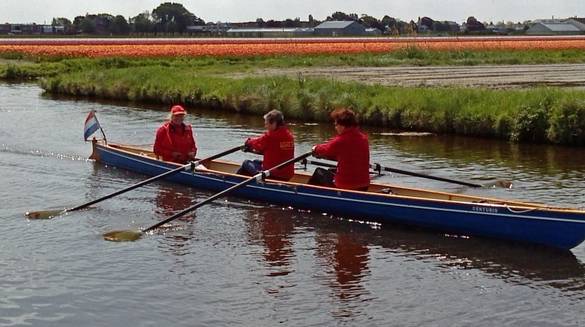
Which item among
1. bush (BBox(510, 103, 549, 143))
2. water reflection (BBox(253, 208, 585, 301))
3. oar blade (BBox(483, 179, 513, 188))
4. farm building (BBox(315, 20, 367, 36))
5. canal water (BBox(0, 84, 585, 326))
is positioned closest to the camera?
canal water (BBox(0, 84, 585, 326))

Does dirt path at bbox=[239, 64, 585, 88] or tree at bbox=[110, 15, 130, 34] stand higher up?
tree at bbox=[110, 15, 130, 34]

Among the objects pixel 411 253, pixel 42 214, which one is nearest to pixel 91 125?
pixel 42 214

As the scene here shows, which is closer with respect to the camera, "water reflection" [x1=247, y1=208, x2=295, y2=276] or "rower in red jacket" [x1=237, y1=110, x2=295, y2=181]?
"water reflection" [x1=247, y1=208, x2=295, y2=276]

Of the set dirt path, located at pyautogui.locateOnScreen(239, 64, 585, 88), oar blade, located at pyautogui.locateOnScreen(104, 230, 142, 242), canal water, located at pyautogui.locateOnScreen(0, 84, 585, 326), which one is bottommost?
canal water, located at pyautogui.locateOnScreen(0, 84, 585, 326)

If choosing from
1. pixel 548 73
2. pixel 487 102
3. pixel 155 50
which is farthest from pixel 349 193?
pixel 155 50

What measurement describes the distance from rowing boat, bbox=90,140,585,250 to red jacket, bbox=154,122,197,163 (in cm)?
74

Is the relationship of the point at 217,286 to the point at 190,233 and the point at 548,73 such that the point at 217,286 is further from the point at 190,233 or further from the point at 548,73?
the point at 548,73

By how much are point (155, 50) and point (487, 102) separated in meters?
38.2

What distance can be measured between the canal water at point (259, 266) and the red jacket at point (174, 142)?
2.18 feet

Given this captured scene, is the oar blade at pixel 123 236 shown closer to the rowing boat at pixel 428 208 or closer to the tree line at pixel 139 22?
the rowing boat at pixel 428 208

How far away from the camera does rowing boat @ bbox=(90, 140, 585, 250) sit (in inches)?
502

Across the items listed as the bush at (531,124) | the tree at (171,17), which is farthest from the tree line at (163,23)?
the bush at (531,124)

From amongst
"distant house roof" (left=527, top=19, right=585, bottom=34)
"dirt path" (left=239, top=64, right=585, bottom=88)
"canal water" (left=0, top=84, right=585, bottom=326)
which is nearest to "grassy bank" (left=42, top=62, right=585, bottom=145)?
"canal water" (left=0, top=84, right=585, bottom=326)

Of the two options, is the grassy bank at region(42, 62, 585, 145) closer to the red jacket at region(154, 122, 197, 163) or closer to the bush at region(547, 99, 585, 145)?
the bush at region(547, 99, 585, 145)
